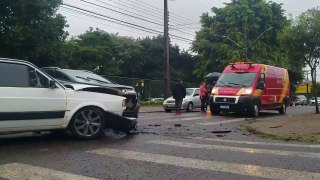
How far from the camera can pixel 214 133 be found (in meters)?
10.9

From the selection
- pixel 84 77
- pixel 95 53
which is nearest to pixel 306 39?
pixel 84 77

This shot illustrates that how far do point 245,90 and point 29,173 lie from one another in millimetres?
13300

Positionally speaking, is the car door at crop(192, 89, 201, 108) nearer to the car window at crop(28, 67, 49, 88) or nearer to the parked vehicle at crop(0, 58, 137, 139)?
the parked vehicle at crop(0, 58, 137, 139)

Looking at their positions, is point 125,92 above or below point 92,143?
above

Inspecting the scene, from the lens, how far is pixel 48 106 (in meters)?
8.30

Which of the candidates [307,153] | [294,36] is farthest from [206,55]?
[307,153]

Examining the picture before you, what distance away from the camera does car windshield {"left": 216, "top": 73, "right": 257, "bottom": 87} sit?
18.3 metres

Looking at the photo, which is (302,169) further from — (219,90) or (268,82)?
(268,82)

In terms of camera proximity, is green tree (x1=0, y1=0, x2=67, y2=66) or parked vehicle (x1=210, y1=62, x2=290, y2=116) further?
green tree (x1=0, y1=0, x2=67, y2=66)

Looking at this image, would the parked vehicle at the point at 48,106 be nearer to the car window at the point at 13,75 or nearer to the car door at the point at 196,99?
the car window at the point at 13,75

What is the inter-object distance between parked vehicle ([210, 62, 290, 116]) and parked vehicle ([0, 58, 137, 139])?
911 cm

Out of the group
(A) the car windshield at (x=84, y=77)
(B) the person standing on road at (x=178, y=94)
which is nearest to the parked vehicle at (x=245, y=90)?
(B) the person standing on road at (x=178, y=94)

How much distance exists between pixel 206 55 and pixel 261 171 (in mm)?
48422

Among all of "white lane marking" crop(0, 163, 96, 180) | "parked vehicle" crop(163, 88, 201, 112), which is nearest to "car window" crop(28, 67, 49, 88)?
"white lane marking" crop(0, 163, 96, 180)
